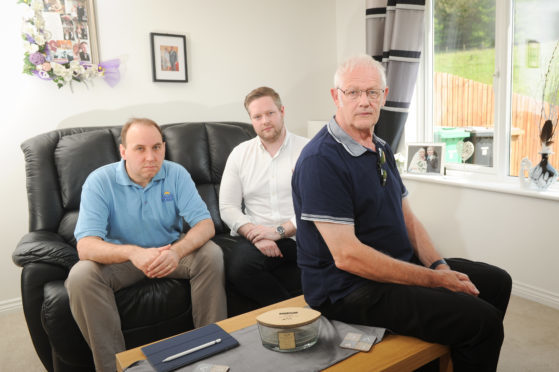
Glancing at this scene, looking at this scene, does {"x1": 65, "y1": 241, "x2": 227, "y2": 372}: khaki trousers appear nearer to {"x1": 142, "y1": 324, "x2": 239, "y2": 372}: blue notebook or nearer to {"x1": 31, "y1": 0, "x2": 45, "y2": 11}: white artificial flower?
{"x1": 142, "y1": 324, "x2": 239, "y2": 372}: blue notebook

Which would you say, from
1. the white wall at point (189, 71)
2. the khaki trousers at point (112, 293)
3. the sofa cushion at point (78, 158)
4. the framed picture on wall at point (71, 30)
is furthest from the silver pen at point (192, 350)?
the framed picture on wall at point (71, 30)

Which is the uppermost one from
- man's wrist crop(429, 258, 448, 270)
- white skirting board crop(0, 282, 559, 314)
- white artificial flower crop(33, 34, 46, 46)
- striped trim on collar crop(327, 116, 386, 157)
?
white artificial flower crop(33, 34, 46, 46)

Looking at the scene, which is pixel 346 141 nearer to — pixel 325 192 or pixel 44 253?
pixel 325 192

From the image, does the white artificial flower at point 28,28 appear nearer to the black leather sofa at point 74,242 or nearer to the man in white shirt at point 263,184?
the black leather sofa at point 74,242

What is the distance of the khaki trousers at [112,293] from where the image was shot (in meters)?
1.77

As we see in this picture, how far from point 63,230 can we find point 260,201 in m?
1.03

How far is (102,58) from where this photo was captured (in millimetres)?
2895

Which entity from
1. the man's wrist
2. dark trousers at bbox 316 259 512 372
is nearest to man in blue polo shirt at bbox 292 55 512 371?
dark trousers at bbox 316 259 512 372

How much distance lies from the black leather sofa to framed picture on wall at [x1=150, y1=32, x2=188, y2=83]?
0.52 metres

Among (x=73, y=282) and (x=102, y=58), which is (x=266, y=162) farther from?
(x=102, y=58)

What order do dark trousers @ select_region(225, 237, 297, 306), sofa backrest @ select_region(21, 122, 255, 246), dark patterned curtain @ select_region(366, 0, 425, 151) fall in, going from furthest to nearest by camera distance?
dark patterned curtain @ select_region(366, 0, 425, 151), sofa backrest @ select_region(21, 122, 255, 246), dark trousers @ select_region(225, 237, 297, 306)

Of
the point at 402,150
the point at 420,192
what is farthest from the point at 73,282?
the point at 402,150

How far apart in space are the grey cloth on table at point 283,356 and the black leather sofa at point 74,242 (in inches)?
26.1

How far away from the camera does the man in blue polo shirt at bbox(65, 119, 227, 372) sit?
179cm
